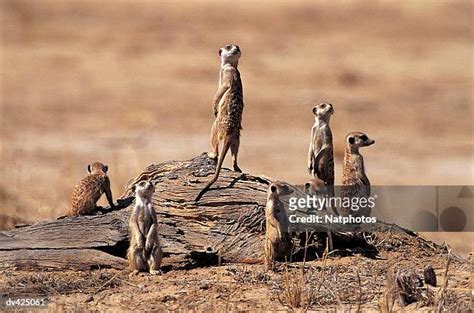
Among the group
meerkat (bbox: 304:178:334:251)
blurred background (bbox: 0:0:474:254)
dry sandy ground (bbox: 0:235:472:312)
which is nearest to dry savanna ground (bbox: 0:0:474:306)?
blurred background (bbox: 0:0:474:254)

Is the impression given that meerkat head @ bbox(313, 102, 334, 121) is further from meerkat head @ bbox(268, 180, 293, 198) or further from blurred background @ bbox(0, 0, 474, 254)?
blurred background @ bbox(0, 0, 474, 254)

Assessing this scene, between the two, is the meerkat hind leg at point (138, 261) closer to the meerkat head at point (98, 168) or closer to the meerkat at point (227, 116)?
the meerkat at point (227, 116)

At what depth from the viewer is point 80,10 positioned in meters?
37.8

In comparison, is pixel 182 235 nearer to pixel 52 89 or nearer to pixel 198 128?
pixel 198 128

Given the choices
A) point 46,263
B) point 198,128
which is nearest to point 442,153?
point 198,128

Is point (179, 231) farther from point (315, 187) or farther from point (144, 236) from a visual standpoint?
point (315, 187)

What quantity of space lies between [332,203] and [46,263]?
104 inches

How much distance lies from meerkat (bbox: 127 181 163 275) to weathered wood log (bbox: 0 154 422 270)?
32 cm

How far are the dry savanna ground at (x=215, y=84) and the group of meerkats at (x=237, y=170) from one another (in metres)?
3.18

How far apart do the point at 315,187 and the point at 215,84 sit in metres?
17.8

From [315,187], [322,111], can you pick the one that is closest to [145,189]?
[315,187]

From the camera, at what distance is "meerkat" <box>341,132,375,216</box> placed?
1187 cm

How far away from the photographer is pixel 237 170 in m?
12.1

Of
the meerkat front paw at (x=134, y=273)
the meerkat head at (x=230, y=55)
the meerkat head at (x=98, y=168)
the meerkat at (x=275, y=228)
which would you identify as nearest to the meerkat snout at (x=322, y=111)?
the meerkat head at (x=230, y=55)
